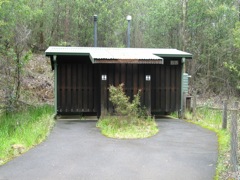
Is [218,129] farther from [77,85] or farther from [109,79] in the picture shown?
[77,85]

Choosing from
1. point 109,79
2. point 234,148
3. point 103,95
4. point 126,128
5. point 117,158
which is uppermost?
point 109,79

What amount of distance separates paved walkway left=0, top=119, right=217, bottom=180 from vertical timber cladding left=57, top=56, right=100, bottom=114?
3.15m

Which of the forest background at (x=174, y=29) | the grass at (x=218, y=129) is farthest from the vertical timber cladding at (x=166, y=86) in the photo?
the forest background at (x=174, y=29)

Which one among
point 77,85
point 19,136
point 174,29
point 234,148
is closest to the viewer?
point 234,148

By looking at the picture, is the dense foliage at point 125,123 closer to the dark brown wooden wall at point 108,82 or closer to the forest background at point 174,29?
the dark brown wooden wall at point 108,82

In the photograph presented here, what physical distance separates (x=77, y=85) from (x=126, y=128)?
3809 mm

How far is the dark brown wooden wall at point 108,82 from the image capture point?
11094 millimetres

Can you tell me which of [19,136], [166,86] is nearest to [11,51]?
[19,136]

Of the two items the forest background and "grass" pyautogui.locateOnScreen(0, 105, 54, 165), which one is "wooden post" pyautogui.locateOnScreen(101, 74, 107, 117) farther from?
the forest background

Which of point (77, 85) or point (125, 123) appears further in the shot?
point (77, 85)

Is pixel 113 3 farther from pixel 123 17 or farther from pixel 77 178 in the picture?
pixel 77 178

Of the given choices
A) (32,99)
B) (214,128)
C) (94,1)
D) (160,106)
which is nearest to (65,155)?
(214,128)

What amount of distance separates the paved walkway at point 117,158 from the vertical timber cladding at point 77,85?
124 inches

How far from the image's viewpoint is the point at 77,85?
11.7 metres
